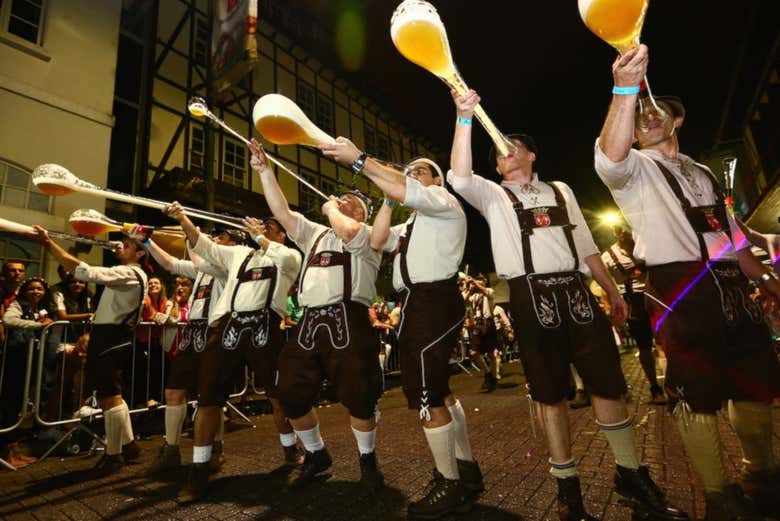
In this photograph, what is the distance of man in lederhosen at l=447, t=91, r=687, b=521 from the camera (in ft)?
7.11

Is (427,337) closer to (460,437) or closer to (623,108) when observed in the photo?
(460,437)

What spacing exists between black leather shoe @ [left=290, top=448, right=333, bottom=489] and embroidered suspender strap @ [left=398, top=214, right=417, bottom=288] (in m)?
1.64

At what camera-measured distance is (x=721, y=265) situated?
2012mm

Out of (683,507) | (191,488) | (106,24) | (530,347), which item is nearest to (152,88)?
(106,24)

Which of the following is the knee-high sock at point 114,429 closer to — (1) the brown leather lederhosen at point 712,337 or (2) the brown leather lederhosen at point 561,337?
(2) the brown leather lederhosen at point 561,337

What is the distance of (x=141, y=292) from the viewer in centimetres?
441

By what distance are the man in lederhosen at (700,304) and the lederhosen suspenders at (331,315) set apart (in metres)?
1.91

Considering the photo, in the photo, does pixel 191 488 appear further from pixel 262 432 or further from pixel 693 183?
pixel 693 183

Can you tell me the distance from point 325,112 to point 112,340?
689 inches

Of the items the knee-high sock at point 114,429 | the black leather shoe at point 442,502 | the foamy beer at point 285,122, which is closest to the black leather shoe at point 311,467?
the black leather shoe at point 442,502

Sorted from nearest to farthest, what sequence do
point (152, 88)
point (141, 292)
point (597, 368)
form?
point (597, 368), point (141, 292), point (152, 88)

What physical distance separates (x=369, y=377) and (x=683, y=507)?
2034 millimetres

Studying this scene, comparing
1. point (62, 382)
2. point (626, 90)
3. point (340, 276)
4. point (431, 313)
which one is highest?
point (626, 90)

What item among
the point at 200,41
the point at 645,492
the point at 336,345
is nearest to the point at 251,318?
the point at 336,345
